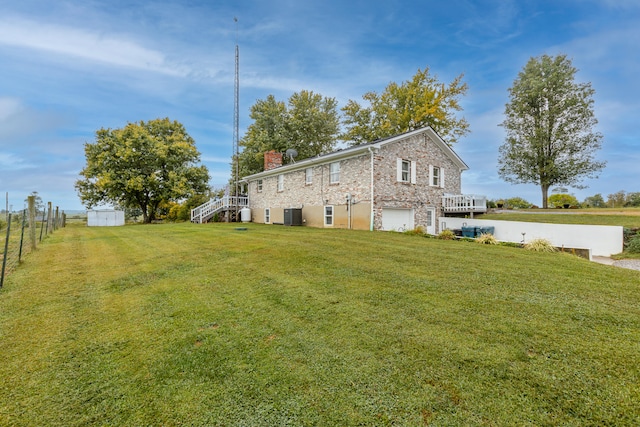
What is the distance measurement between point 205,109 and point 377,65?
13.0 metres

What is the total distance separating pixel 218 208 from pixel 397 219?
Result: 1424cm

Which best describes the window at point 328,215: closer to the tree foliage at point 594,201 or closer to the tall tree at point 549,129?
the tall tree at point 549,129

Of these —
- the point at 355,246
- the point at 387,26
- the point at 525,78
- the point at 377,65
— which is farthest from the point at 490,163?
the point at 355,246

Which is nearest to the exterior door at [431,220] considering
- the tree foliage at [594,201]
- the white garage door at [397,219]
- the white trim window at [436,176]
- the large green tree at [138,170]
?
the white trim window at [436,176]

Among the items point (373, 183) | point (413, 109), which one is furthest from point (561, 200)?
point (373, 183)

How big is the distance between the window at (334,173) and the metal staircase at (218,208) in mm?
9637

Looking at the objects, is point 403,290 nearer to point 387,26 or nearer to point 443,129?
point 387,26

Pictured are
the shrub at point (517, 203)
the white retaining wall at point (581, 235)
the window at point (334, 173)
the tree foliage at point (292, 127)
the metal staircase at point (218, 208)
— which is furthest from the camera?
the tree foliage at point (292, 127)

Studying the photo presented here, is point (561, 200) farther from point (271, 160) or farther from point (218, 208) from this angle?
point (218, 208)

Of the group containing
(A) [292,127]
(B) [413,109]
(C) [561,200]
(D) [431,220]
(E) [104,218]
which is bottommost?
(D) [431,220]

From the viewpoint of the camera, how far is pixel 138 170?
988 inches

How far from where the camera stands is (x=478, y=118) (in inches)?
1028

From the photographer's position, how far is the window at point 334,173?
1525 cm

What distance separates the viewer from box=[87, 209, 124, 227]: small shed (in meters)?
24.8
